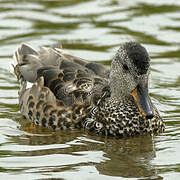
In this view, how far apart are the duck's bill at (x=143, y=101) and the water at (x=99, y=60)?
502 millimetres

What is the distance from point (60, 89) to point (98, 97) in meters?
0.63

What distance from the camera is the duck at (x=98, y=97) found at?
904 centimetres

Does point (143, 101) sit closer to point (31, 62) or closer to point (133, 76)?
point (133, 76)

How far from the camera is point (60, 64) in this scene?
33.8 ft

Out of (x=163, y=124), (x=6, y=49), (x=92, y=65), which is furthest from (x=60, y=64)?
(x=6, y=49)

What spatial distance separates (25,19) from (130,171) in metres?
8.66

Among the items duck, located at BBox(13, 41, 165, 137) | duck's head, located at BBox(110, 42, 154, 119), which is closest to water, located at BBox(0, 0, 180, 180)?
duck, located at BBox(13, 41, 165, 137)

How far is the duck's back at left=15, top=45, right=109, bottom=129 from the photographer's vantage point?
9.66 meters

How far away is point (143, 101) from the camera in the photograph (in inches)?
352

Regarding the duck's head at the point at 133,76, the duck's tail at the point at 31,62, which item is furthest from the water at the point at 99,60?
the duck's head at the point at 133,76

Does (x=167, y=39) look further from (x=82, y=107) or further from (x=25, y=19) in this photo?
(x=82, y=107)

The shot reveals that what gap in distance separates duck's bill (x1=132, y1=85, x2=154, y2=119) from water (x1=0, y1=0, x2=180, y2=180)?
0.50m

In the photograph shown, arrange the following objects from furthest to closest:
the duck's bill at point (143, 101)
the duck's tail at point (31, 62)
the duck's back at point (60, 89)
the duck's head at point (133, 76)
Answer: the duck's tail at point (31, 62) → the duck's back at point (60, 89) → the duck's head at point (133, 76) → the duck's bill at point (143, 101)

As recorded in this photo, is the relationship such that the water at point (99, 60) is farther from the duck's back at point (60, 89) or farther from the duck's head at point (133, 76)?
the duck's head at point (133, 76)
